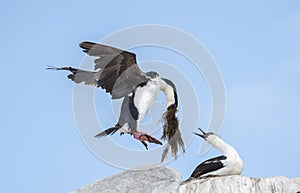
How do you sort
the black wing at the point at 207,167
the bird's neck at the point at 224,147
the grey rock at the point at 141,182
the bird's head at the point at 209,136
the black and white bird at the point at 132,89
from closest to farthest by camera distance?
the grey rock at the point at 141,182, the black and white bird at the point at 132,89, the black wing at the point at 207,167, the bird's neck at the point at 224,147, the bird's head at the point at 209,136

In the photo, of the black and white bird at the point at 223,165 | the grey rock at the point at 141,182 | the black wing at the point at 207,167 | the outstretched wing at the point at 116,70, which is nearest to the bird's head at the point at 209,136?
the black and white bird at the point at 223,165

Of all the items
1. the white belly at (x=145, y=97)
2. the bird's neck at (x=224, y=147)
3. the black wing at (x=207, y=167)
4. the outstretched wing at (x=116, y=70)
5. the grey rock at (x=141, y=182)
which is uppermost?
the outstretched wing at (x=116, y=70)

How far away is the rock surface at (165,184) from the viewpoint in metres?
9.92

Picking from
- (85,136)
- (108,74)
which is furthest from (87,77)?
(85,136)

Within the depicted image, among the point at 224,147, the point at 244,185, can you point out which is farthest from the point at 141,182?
the point at 224,147

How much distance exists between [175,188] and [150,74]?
3.27m

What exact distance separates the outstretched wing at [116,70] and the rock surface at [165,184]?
219 centimetres

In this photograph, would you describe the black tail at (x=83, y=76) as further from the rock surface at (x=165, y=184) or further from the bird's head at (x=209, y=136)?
the bird's head at (x=209, y=136)

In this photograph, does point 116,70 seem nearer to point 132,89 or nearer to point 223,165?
point 132,89

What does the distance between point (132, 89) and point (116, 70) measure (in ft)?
1.61

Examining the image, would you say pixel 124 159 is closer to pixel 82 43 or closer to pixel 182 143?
pixel 182 143

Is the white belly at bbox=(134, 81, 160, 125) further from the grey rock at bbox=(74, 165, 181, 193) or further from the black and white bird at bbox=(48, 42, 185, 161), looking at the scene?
the grey rock at bbox=(74, 165, 181, 193)

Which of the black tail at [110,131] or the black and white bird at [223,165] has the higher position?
the black tail at [110,131]

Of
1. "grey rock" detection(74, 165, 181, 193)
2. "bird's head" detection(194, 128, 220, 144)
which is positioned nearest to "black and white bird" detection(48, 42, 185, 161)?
"grey rock" detection(74, 165, 181, 193)
